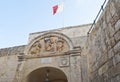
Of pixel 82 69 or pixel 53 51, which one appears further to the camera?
pixel 53 51

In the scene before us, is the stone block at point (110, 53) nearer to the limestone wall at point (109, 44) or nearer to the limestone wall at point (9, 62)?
the limestone wall at point (109, 44)

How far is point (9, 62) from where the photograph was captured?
7.77 metres

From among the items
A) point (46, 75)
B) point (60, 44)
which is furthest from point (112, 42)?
point (46, 75)

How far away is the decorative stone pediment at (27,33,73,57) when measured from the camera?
6.83 m

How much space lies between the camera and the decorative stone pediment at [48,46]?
6832 millimetres

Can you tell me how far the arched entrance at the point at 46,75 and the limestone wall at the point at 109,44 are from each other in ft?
9.26

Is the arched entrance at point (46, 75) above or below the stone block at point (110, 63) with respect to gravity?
below

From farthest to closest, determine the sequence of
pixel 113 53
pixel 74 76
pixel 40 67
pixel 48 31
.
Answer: pixel 48 31
pixel 40 67
pixel 74 76
pixel 113 53

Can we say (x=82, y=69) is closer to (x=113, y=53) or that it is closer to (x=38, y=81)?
(x=38, y=81)

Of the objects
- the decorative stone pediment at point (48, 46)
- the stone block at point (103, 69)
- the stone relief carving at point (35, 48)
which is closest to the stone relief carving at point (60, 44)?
the decorative stone pediment at point (48, 46)

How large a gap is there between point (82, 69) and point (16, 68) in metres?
3.04

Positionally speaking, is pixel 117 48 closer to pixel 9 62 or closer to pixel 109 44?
pixel 109 44

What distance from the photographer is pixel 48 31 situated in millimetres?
7316

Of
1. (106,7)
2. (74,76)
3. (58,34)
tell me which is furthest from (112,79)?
(58,34)
